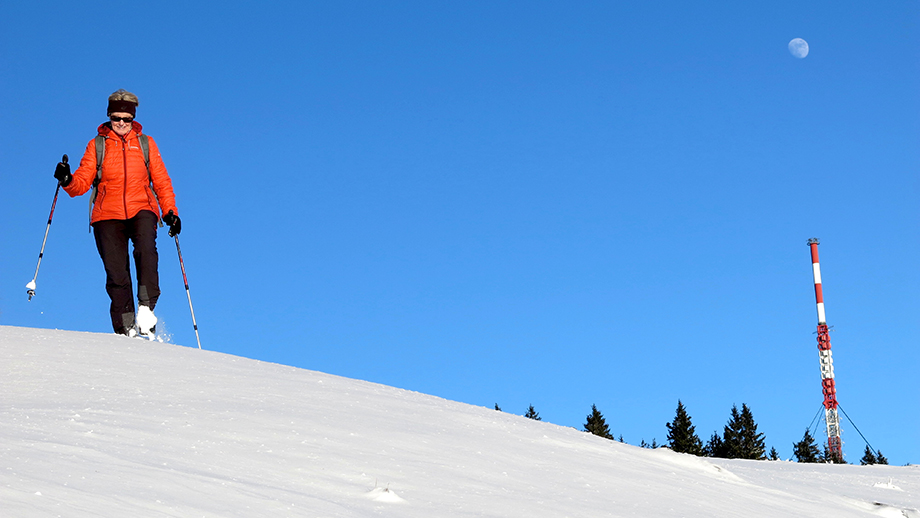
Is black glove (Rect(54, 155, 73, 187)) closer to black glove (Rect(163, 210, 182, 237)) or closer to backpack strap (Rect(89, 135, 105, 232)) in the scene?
backpack strap (Rect(89, 135, 105, 232))

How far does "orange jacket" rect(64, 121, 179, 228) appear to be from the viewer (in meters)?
10.1

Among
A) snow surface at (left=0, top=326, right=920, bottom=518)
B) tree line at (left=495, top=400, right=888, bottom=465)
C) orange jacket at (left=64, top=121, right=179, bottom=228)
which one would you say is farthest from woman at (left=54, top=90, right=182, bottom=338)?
tree line at (left=495, top=400, right=888, bottom=465)

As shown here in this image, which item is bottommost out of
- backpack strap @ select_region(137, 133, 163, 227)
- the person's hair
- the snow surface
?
the snow surface

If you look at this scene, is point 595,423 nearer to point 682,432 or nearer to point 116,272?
point 682,432

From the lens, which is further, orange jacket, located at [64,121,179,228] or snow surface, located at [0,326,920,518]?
orange jacket, located at [64,121,179,228]

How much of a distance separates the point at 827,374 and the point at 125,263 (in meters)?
59.6

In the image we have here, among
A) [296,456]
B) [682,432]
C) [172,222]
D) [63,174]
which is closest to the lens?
[296,456]

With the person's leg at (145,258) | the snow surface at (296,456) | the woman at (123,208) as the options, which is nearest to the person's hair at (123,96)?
the woman at (123,208)

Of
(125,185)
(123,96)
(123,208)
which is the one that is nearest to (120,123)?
(123,96)

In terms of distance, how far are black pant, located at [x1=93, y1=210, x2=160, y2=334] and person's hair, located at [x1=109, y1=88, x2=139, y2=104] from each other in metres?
1.36

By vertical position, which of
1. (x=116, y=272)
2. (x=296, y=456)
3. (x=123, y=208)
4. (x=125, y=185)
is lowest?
(x=296, y=456)

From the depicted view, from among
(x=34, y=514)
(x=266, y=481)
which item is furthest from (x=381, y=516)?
(x=34, y=514)

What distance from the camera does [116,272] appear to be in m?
10.0

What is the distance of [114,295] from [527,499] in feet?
21.5
